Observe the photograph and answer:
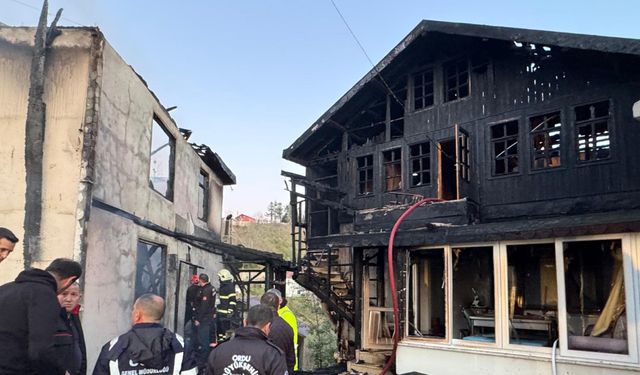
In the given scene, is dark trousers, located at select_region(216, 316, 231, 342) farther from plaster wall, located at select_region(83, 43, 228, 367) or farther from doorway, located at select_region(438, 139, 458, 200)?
doorway, located at select_region(438, 139, 458, 200)

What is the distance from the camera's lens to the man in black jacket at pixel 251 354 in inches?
138

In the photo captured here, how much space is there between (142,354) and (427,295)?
851 centimetres

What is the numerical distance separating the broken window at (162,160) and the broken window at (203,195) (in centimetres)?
276

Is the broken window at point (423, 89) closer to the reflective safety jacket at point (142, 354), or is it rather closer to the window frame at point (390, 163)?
the window frame at point (390, 163)

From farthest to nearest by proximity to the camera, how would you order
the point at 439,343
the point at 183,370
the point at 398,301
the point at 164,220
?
the point at 164,220, the point at 398,301, the point at 439,343, the point at 183,370

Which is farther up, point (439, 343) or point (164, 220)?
point (164, 220)

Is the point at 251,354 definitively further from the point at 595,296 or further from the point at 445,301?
the point at 595,296

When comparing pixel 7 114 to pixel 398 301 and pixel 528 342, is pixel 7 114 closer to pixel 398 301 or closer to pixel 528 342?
pixel 398 301

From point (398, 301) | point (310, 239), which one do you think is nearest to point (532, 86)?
point (398, 301)

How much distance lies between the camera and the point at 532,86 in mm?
12570

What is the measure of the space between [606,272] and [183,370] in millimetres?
6899

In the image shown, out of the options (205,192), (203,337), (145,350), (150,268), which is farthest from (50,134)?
(205,192)

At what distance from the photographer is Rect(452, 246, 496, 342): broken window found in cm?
942

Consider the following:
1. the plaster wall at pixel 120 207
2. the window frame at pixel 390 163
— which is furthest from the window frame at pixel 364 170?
the plaster wall at pixel 120 207
